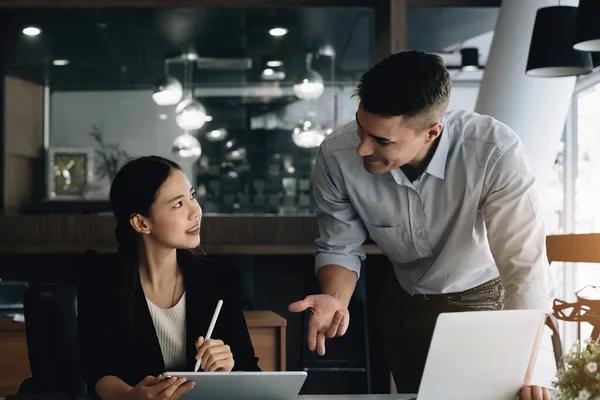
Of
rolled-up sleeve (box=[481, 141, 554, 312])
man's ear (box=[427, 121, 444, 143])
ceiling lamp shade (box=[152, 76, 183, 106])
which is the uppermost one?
ceiling lamp shade (box=[152, 76, 183, 106])

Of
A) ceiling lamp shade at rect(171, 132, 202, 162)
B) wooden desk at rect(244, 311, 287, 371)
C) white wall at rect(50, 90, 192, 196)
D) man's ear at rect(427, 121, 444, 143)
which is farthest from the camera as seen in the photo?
white wall at rect(50, 90, 192, 196)

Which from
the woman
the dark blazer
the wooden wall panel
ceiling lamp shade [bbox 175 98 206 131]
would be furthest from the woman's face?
the wooden wall panel

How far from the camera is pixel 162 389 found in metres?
1.43

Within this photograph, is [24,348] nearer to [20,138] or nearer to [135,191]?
[135,191]

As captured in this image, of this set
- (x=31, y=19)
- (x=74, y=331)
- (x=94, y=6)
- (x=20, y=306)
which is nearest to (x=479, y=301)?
(x=74, y=331)

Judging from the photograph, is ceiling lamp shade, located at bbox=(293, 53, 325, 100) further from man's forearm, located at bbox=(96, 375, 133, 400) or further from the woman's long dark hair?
man's forearm, located at bbox=(96, 375, 133, 400)

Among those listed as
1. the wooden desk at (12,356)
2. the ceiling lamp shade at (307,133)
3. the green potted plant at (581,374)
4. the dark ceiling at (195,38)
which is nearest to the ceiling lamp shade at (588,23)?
the green potted plant at (581,374)

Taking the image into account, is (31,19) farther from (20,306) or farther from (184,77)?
(20,306)

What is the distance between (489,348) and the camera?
132 cm

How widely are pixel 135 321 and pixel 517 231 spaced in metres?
1.03

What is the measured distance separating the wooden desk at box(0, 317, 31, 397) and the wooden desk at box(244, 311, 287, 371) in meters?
1.10

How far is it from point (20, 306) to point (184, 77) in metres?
5.00

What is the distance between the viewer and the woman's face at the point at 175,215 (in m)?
2.07

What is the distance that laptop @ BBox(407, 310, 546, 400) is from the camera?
50.4 inches
